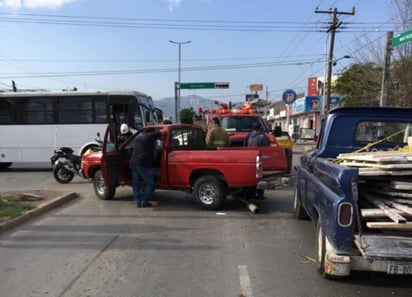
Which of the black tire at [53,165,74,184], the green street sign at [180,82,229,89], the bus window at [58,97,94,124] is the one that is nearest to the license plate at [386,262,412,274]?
the black tire at [53,165,74,184]

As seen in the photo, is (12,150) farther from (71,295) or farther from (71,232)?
(71,295)

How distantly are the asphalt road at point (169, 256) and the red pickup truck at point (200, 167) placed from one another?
1.61 ft

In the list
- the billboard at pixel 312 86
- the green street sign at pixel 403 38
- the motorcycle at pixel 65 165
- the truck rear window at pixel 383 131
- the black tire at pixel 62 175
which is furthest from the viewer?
the billboard at pixel 312 86

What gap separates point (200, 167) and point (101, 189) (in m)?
2.91

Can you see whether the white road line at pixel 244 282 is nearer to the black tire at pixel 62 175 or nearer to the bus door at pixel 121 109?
the black tire at pixel 62 175

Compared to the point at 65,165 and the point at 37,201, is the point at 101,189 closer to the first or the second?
the point at 37,201

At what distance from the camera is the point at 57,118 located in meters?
18.5

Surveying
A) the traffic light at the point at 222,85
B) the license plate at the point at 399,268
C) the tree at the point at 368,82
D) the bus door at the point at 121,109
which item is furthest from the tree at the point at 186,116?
the license plate at the point at 399,268

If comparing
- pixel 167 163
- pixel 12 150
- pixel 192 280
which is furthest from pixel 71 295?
pixel 12 150

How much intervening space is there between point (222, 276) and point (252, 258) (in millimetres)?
855

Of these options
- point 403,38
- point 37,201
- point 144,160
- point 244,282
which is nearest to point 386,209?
point 244,282

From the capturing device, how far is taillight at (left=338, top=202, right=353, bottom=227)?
4.47 meters

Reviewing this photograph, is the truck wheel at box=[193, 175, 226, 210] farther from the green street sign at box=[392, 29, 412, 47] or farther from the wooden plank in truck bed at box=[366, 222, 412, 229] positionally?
the green street sign at box=[392, 29, 412, 47]

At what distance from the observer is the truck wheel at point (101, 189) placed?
1087 cm
